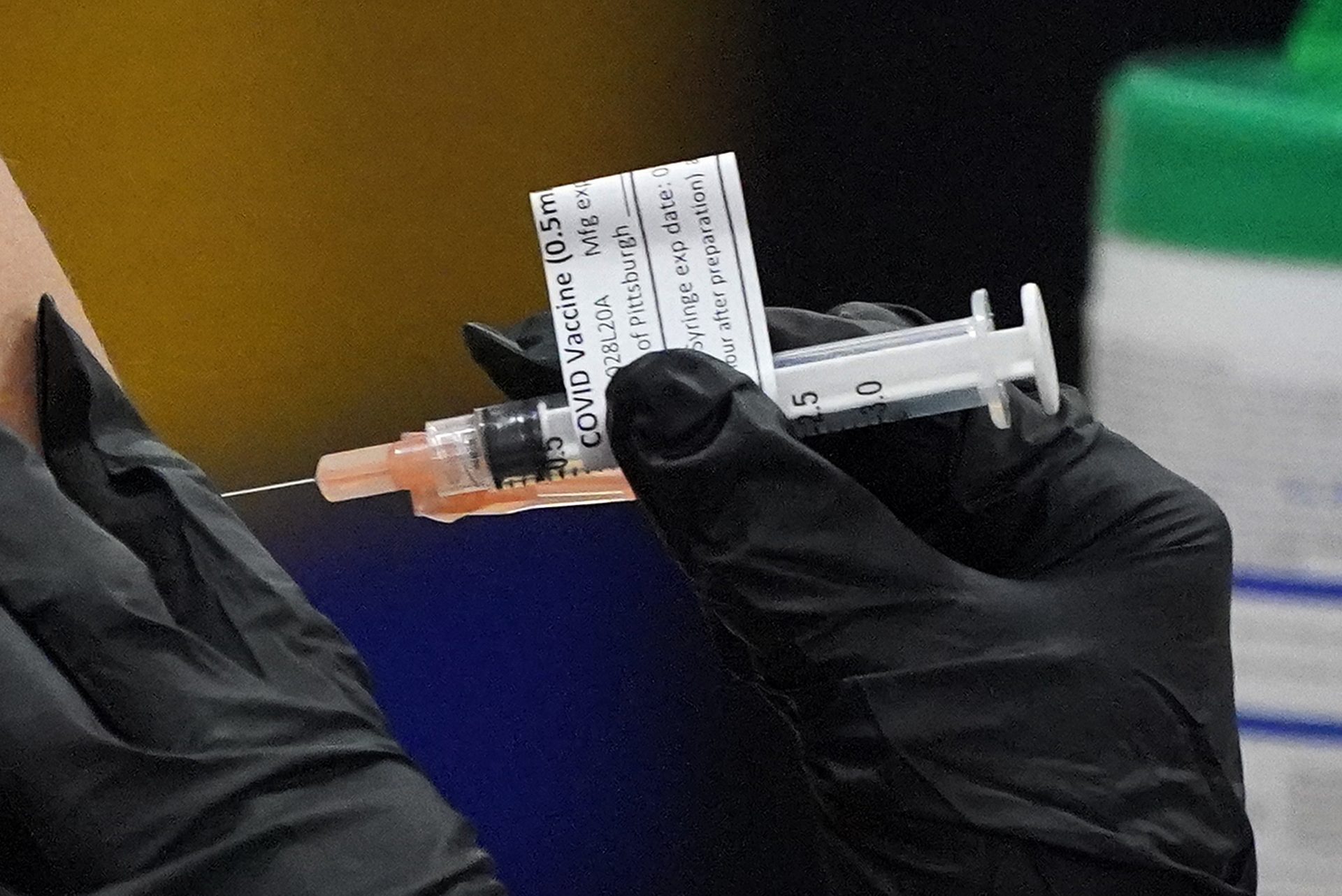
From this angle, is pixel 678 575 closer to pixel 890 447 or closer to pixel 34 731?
pixel 890 447

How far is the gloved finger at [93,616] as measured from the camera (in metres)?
0.53

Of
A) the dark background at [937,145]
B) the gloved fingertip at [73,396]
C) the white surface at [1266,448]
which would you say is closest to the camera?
the gloved fingertip at [73,396]

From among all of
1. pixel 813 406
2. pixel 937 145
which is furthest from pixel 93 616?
pixel 937 145

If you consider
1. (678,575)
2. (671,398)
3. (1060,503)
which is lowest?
(678,575)

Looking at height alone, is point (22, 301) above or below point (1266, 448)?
above

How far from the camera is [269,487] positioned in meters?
0.91

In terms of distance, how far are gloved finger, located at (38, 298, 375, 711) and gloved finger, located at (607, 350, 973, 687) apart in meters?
0.19

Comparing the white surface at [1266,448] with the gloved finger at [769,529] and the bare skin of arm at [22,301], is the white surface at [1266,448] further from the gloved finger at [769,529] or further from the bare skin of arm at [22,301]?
the bare skin of arm at [22,301]

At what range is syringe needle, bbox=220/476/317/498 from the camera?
0.91 metres

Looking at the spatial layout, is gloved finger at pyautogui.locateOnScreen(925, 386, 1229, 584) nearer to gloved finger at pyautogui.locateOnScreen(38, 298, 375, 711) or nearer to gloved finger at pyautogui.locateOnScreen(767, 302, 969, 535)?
gloved finger at pyautogui.locateOnScreen(767, 302, 969, 535)

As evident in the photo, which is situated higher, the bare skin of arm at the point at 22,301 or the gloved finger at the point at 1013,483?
the bare skin of arm at the point at 22,301

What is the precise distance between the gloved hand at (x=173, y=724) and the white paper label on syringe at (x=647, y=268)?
21cm

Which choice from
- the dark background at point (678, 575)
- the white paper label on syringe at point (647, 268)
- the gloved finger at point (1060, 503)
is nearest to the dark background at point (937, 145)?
the dark background at point (678, 575)

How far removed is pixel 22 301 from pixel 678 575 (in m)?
0.52
